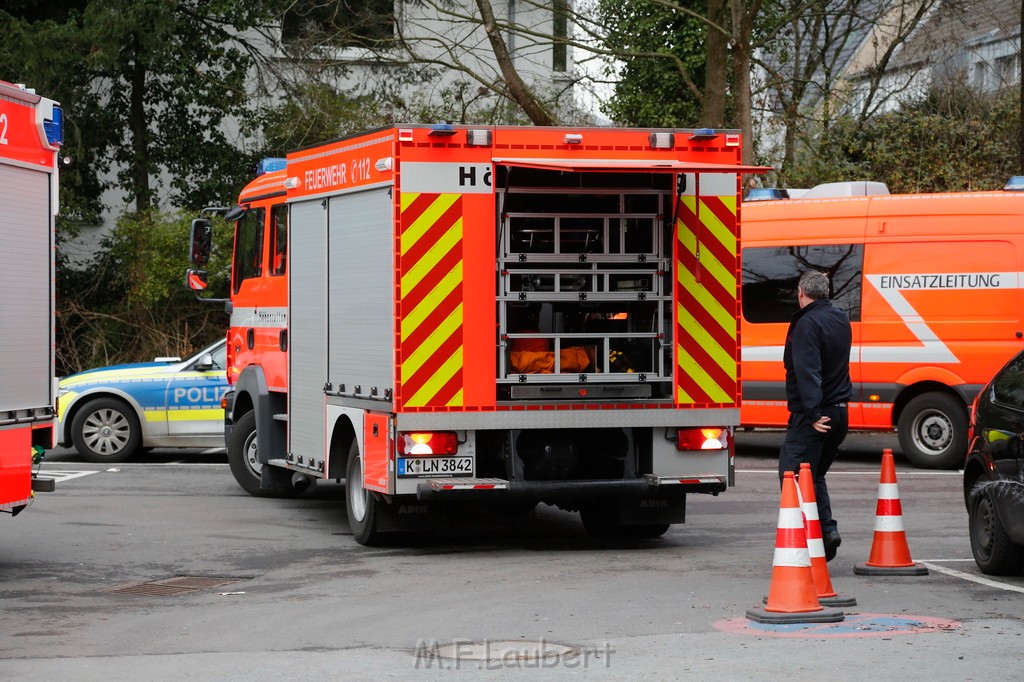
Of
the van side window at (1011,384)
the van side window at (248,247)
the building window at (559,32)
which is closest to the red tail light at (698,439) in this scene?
the van side window at (1011,384)

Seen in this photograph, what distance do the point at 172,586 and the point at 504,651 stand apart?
115 inches

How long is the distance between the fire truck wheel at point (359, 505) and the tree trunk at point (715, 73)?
1175cm

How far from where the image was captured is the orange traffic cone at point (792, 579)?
7.79m

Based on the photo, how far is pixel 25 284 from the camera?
379 inches

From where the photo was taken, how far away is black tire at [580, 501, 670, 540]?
37.0 ft

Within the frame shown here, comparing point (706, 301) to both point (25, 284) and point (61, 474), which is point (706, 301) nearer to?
point (25, 284)

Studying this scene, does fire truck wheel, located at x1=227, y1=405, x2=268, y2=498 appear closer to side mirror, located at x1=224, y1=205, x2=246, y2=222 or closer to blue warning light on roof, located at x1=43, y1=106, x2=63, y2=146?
side mirror, located at x1=224, y1=205, x2=246, y2=222

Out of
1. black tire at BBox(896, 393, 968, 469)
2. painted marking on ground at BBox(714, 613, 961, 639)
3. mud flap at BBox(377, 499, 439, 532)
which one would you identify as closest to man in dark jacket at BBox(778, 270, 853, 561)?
painted marking on ground at BBox(714, 613, 961, 639)

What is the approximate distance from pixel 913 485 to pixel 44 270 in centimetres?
880

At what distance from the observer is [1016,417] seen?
898cm

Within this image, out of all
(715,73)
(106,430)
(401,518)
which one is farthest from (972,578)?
(715,73)

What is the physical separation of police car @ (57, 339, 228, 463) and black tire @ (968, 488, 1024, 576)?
30.1 feet

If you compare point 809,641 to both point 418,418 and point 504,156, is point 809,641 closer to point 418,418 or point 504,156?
point 418,418

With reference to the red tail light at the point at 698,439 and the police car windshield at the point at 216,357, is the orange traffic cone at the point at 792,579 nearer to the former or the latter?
the red tail light at the point at 698,439
